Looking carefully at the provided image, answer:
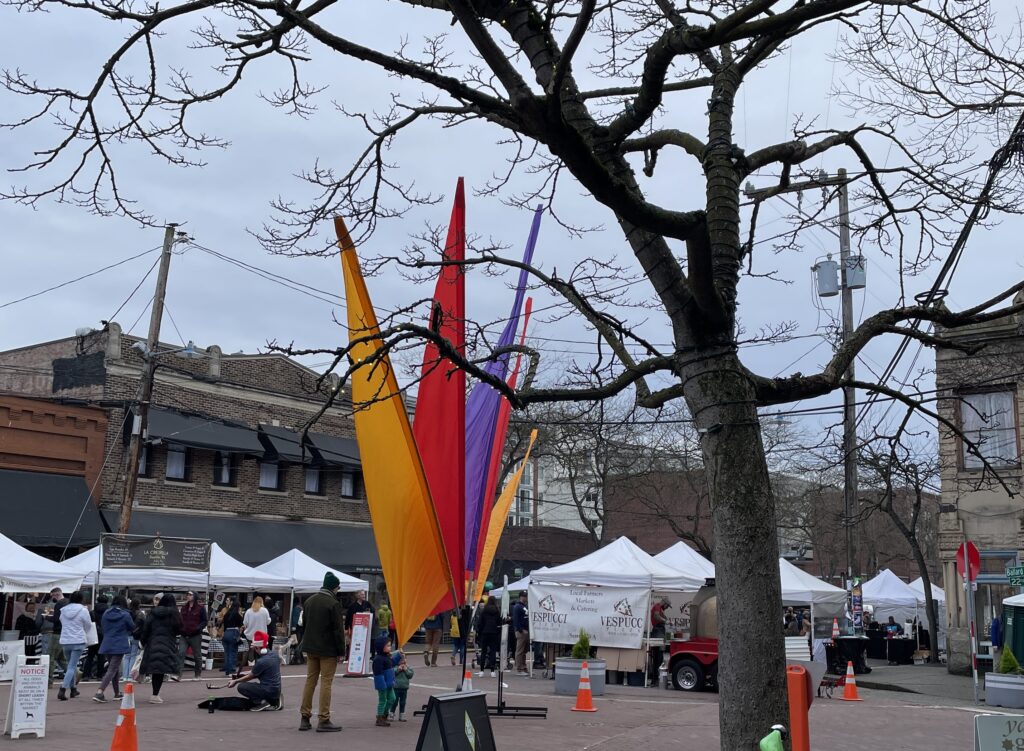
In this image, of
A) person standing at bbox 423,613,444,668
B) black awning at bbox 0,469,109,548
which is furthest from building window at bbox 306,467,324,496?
person standing at bbox 423,613,444,668

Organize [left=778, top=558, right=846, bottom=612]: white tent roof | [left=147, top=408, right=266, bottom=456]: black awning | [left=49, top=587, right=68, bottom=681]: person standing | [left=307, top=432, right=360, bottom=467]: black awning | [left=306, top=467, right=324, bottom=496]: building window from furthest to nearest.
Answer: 1. [left=306, top=467, right=324, bottom=496]: building window
2. [left=307, top=432, right=360, bottom=467]: black awning
3. [left=147, top=408, right=266, bottom=456]: black awning
4. [left=778, top=558, right=846, bottom=612]: white tent roof
5. [left=49, top=587, right=68, bottom=681]: person standing

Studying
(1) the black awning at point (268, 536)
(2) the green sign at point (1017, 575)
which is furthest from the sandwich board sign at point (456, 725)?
(1) the black awning at point (268, 536)

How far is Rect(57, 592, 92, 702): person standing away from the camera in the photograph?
680 inches

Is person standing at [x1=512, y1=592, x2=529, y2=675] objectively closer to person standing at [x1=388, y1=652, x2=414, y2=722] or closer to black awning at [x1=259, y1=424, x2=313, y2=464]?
black awning at [x1=259, y1=424, x2=313, y2=464]

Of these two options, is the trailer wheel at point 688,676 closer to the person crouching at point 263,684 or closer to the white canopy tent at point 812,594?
the white canopy tent at point 812,594

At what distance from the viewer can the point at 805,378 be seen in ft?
25.3

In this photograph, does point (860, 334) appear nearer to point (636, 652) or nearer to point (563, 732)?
point (563, 732)

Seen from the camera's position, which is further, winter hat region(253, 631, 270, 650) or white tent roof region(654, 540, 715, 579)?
white tent roof region(654, 540, 715, 579)

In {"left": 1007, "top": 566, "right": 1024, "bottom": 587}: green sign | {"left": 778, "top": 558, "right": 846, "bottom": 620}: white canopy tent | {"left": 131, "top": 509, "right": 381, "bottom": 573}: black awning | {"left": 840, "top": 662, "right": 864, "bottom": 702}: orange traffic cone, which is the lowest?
{"left": 840, "top": 662, "right": 864, "bottom": 702}: orange traffic cone

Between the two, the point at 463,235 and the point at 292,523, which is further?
the point at 292,523

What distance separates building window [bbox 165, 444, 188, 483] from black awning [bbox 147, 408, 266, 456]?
0.63 m

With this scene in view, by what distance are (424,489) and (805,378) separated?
16.3 ft

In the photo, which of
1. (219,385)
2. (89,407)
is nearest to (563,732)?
(89,407)

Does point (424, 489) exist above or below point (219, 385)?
below
